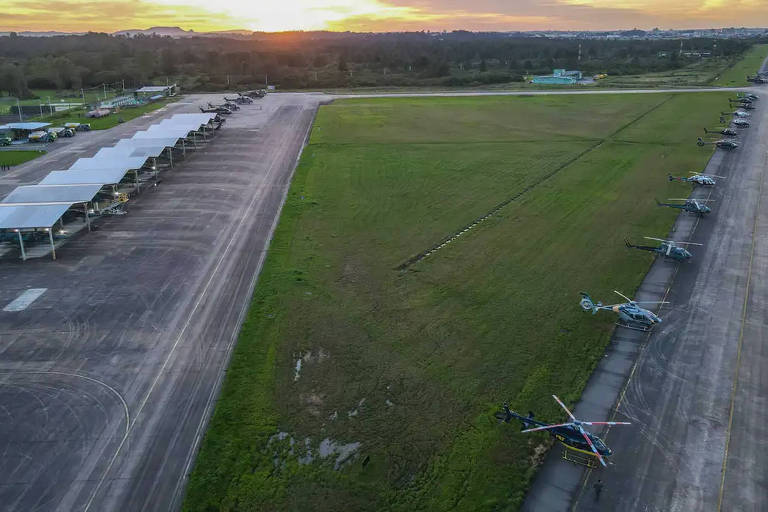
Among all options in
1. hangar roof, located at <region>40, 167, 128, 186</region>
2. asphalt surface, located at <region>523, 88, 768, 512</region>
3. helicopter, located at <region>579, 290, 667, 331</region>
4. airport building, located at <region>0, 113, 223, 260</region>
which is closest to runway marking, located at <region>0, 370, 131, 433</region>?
airport building, located at <region>0, 113, 223, 260</region>

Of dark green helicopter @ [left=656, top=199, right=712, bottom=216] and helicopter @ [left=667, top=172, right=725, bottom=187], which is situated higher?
helicopter @ [left=667, top=172, right=725, bottom=187]

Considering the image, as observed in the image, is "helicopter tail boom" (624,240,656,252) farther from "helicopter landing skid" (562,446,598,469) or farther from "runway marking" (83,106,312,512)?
"runway marking" (83,106,312,512)

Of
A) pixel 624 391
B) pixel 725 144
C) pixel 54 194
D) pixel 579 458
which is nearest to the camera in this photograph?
pixel 579 458

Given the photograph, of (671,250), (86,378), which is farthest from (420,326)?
(671,250)

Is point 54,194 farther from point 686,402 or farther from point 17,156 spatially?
point 686,402

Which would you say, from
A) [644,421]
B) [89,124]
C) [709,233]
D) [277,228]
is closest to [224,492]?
[644,421]

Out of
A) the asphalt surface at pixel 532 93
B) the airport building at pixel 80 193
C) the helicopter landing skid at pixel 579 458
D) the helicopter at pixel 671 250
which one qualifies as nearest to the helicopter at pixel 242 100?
the asphalt surface at pixel 532 93
